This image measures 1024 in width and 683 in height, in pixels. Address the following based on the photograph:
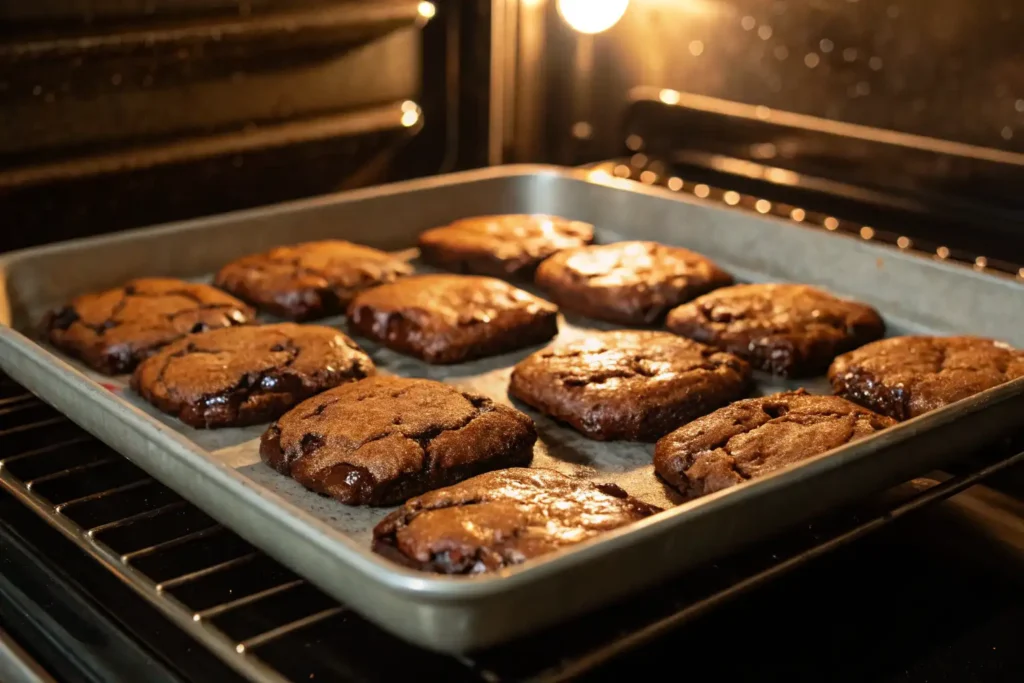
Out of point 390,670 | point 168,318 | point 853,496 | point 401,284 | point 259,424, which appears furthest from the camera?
point 401,284

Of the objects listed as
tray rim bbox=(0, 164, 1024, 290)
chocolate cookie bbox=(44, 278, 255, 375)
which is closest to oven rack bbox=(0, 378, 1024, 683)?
chocolate cookie bbox=(44, 278, 255, 375)

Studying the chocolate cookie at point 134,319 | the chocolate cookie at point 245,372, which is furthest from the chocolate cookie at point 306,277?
the chocolate cookie at point 245,372

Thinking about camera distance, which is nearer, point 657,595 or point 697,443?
point 657,595

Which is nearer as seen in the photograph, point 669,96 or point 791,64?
point 791,64

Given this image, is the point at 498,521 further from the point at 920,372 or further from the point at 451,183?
the point at 451,183

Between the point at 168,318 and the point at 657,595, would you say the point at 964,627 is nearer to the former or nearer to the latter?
the point at 657,595

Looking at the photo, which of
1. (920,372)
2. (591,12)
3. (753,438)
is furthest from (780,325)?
(591,12)

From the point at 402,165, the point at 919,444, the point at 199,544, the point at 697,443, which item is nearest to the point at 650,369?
the point at 697,443
